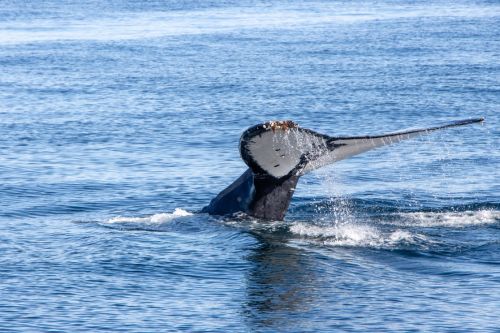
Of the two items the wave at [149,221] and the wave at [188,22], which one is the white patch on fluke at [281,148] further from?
the wave at [188,22]

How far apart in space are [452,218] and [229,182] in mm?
6128

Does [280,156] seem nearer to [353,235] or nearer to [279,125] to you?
[279,125]

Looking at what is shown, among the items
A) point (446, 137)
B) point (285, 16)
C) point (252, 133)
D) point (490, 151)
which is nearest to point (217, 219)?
point (252, 133)

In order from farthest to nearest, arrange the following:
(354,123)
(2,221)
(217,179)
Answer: (354,123)
(217,179)
(2,221)

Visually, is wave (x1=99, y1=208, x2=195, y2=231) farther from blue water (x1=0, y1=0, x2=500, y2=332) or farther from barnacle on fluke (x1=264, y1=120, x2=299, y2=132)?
barnacle on fluke (x1=264, y1=120, x2=299, y2=132)

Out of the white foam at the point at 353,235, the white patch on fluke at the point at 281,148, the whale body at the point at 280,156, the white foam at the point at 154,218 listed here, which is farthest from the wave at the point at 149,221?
the white patch on fluke at the point at 281,148

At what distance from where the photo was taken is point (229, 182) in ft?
73.1

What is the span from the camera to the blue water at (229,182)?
44.6ft

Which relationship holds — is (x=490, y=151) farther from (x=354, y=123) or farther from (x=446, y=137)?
(x=354, y=123)

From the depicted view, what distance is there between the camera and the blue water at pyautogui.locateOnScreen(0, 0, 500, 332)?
13.6 m

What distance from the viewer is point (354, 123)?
29125 millimetres

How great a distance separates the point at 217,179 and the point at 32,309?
9134mm

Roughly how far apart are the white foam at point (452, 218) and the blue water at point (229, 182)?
0.26 feet

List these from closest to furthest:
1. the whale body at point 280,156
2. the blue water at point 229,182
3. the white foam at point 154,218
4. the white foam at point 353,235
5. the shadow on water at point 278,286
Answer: the shadow on water at point 278,286 → the whale body at point 280,156 → the blue water at point 229,182 → the white foam at point 353,235 → the white foam at point 154,218
